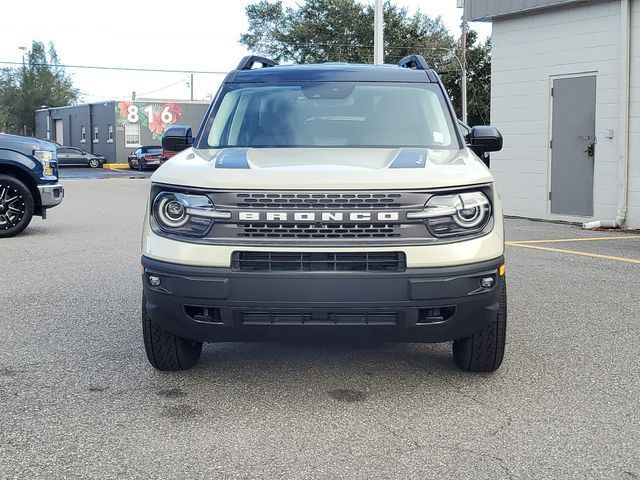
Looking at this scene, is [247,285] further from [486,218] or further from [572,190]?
[572,190]

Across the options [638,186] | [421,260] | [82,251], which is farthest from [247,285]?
[638,186]

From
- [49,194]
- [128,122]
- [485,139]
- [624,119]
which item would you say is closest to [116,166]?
[128,122]

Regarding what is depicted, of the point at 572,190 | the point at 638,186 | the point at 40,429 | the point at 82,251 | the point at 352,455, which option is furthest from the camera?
the point at 572,190

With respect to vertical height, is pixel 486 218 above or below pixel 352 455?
above

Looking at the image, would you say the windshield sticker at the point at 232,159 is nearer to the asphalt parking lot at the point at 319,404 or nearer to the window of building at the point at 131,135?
the asphalt parking lot at the point at 319,404

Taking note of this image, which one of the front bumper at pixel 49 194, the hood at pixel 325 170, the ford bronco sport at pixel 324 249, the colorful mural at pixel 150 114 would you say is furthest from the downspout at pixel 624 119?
the colorful mural at pixel 150 114

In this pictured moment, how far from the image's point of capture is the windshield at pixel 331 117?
517 centimetres

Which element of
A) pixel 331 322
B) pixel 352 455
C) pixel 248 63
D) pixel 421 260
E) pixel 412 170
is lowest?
pixel 352 455

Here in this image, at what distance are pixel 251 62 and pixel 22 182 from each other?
670 cm

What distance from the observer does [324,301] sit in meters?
3.93

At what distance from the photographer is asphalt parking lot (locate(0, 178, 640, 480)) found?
137 inches

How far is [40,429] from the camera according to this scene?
3879 mm

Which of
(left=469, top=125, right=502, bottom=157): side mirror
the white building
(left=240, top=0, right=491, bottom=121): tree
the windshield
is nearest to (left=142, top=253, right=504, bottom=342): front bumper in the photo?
the windshield

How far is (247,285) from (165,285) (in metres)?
0.44
